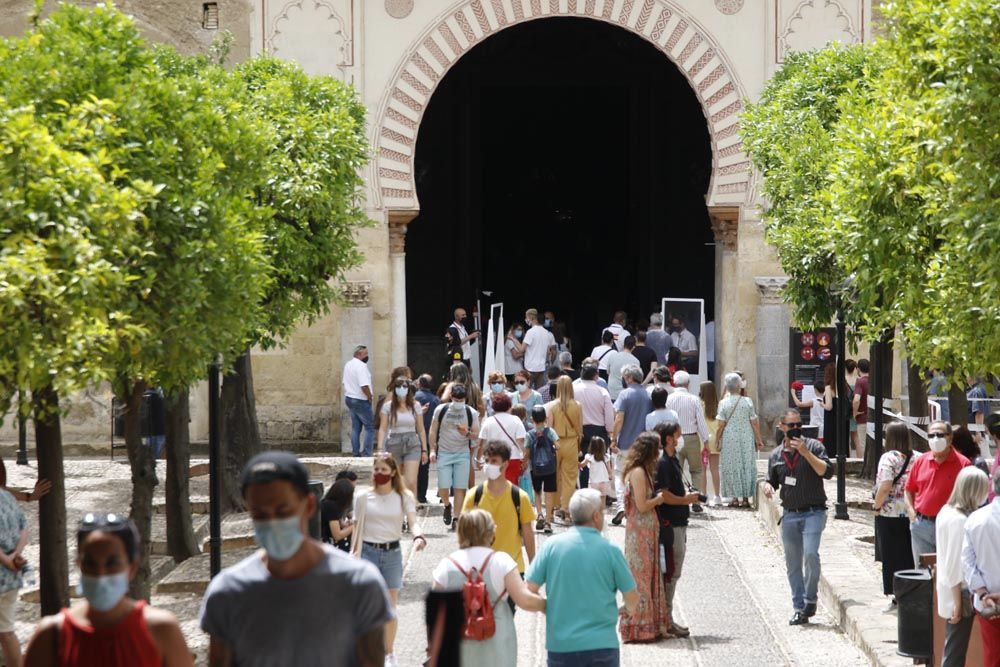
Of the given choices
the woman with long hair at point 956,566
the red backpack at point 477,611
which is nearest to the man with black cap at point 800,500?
the woman with long hair at point 956,566

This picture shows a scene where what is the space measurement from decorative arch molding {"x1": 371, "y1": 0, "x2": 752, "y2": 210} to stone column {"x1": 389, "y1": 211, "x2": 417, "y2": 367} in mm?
347

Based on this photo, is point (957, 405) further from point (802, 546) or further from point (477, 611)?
point (477, 611)

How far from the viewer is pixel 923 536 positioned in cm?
898

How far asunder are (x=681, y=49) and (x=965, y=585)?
11409mm

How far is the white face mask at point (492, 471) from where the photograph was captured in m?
8.42

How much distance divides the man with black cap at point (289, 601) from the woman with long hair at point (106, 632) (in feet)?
0.88

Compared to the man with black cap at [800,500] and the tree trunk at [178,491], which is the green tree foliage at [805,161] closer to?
the man with black cap at [800,500]

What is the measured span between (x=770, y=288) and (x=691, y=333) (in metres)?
1.08

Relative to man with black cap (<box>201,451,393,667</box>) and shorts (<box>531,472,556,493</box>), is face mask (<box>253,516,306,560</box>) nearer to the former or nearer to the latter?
man with black cap (<box>201,451,393,667</box>)

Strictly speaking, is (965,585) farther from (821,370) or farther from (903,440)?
(821,370)

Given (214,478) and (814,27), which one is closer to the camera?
(214,478)

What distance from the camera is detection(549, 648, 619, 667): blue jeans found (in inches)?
256

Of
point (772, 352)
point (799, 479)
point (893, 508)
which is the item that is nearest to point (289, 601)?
point (799, 479)

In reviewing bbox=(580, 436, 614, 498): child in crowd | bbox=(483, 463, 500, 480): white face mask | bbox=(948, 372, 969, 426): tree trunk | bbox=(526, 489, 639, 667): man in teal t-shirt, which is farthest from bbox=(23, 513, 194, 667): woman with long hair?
bbox=(580, 436, 614, 498): child in crowd
